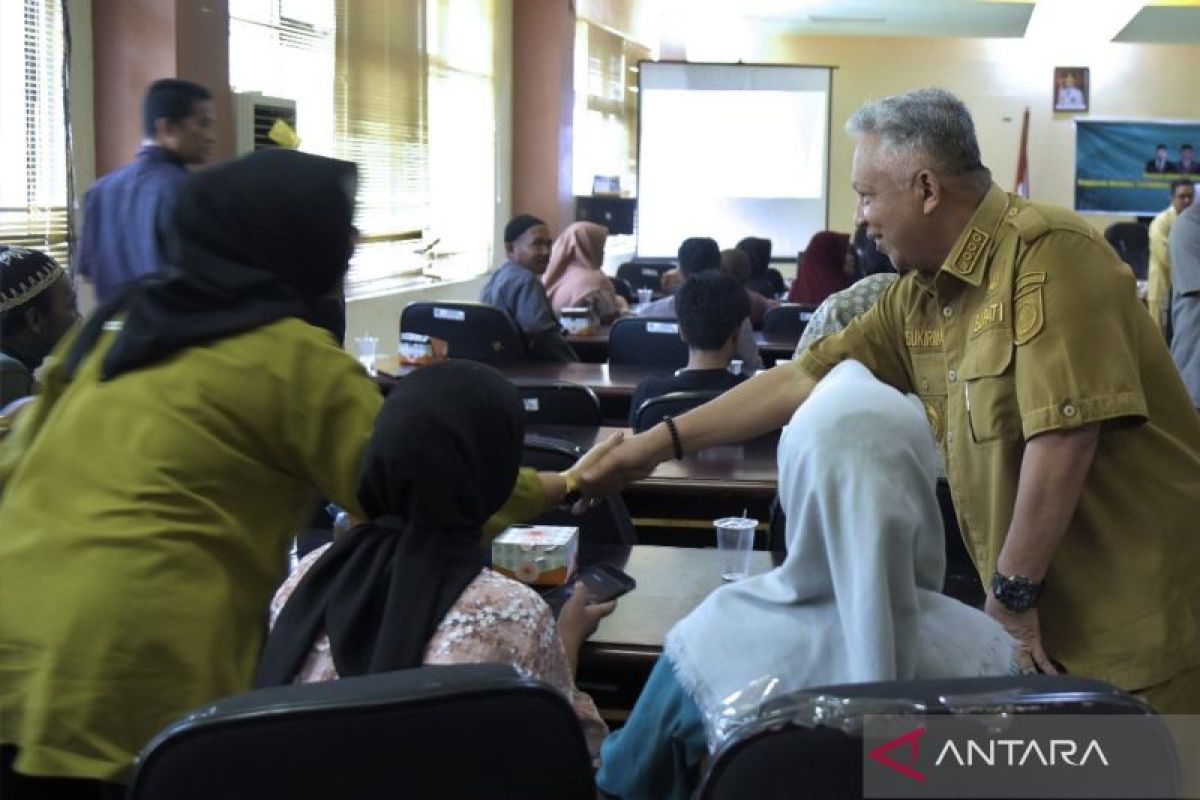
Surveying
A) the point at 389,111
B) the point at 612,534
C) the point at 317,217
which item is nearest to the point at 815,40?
the point at 389,111

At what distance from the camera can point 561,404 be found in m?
3.82

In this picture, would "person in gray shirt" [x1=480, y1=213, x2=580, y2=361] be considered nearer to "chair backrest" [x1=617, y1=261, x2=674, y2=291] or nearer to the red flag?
"chair backrest" [x1=617, y1=261, x2=674, y2=291]

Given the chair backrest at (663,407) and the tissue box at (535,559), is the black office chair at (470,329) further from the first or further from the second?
the tissue box at (535,559)

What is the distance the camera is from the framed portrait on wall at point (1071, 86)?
44.7 feet

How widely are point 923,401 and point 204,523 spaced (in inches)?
44.3

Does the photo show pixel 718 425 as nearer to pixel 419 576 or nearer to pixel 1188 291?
pixel 419 576

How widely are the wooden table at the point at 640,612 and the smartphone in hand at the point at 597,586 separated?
2 centimetres

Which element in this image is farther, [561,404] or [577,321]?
[577,321]

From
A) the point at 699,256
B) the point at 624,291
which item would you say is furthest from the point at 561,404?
the point at 624,291

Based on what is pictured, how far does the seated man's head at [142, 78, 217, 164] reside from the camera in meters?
4.32

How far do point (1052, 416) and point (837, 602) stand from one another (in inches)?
21.7

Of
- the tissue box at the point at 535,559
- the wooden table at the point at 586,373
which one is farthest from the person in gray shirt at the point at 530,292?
the tissue box at the point at 535,559

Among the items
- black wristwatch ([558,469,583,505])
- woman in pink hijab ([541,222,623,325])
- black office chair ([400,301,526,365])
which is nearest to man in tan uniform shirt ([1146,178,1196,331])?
woman in pink hijab ([541,222,623,325])

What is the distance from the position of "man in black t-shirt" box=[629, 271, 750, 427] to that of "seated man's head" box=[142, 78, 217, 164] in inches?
65.6
